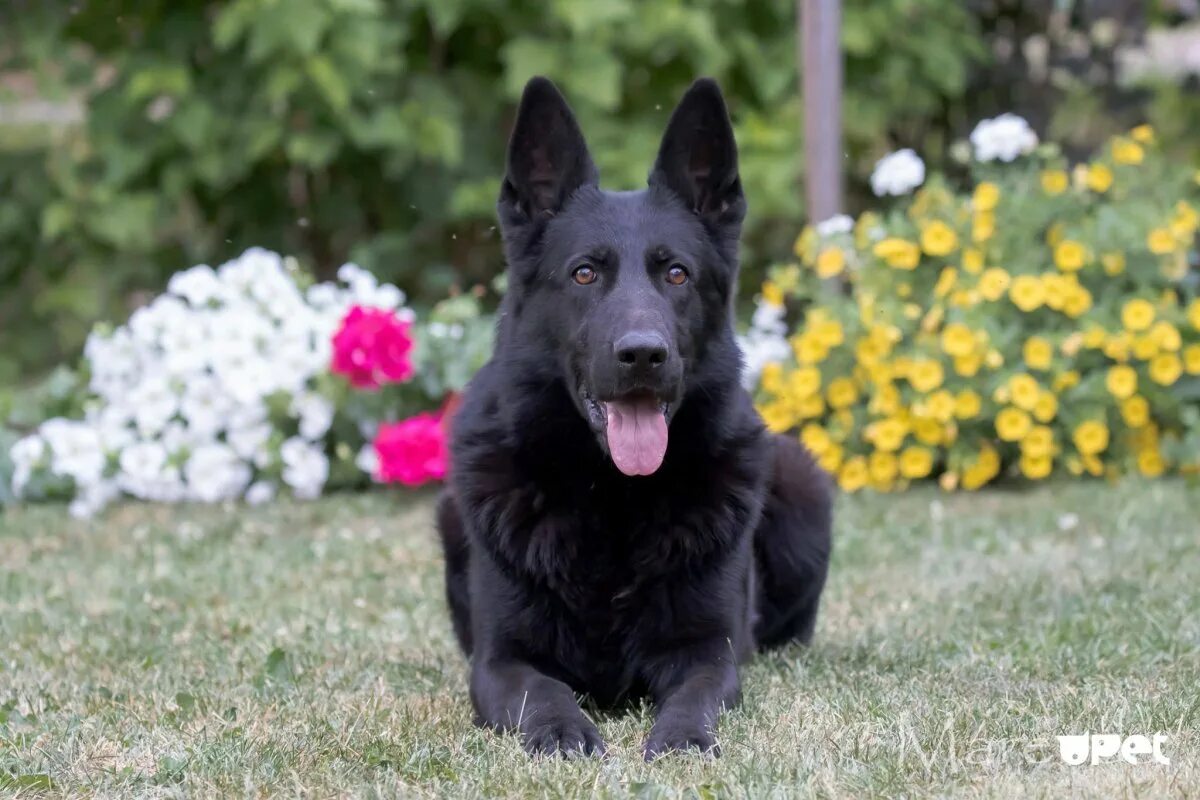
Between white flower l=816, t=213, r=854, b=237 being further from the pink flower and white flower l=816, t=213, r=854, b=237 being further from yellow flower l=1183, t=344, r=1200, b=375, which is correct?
the pink flower

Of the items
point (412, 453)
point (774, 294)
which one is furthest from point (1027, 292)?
point (412, 453)

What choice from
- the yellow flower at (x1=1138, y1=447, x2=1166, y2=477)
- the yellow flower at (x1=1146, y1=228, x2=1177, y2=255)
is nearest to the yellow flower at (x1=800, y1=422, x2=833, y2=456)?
the yellow flower at (x1=1138, y1=447, x2=1166, y2=477)

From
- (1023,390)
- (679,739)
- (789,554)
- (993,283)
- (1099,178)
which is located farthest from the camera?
(1099,178)

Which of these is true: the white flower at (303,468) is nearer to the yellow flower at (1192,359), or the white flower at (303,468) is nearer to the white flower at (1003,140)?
Answer: the white flower at (1003,140)

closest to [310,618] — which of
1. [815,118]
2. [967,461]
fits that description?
[967,461]

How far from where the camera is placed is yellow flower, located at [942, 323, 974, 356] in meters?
5.97

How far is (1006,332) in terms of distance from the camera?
607cm

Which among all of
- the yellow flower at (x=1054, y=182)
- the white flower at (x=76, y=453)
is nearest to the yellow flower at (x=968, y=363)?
the yellow flower at (x=1054, y=182)

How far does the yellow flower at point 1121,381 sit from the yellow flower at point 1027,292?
0.39 meters

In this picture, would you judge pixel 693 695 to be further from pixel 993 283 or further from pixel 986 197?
pixel 986 197

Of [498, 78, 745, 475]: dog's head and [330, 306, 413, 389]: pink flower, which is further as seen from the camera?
[330, 306, 413, 389]: pink flower

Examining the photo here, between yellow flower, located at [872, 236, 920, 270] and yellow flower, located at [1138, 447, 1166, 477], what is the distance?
3.92ft

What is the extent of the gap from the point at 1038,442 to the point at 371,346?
2.62m

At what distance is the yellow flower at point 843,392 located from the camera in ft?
20.8
